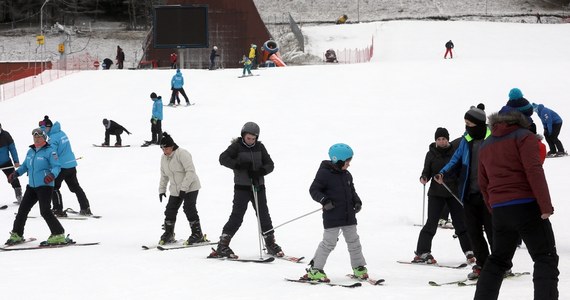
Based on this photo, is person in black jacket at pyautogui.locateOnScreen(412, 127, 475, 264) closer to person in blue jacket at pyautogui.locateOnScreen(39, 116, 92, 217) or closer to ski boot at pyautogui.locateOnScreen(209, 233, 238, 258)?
ski boot at pyautogui.locateOnScreen(209, 233, 238, 258)

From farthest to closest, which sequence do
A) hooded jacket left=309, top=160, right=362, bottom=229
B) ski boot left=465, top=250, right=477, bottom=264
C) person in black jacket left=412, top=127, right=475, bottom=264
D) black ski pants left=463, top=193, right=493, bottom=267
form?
person in black jacket left=412, top=127, right=475, bottom=264, ski boot left=465, top=250, right=477, bottom=264, hooded jacket left=309, top=160, right=362, bottom=229, black ski pants left=463, top=193, right=493, bottom=267

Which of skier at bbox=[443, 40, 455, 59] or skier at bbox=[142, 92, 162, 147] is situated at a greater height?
skier at bbox=[443, 40, 455, 59]

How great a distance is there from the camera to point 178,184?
437 inches

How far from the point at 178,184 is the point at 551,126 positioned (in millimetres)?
10293

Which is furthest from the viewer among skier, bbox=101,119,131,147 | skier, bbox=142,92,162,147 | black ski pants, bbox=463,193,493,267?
skier, bbox=142,92,162,147

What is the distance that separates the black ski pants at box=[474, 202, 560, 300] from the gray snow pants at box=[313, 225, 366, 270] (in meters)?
2.29

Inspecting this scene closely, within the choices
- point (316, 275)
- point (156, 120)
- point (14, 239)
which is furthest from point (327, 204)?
point (156, 120)

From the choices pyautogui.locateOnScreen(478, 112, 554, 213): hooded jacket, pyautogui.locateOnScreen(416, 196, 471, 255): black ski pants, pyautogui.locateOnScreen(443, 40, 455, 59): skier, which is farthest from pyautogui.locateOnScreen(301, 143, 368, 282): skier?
pyautogui.locateOnScreen(443, 40, 455, 59): skier

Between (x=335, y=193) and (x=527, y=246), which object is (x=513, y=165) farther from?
(x=335, y=193)

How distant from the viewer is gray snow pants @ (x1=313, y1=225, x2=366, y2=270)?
8.58m

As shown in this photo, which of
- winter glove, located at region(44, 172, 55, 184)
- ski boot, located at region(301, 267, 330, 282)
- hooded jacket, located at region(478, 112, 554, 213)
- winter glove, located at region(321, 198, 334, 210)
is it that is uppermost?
hooded jacket, located at region(478, 112, 554, 213)

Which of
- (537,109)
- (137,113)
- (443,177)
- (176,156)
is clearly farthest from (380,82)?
(443,177)

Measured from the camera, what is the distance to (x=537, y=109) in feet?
62.5

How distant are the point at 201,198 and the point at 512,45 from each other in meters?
41.0
